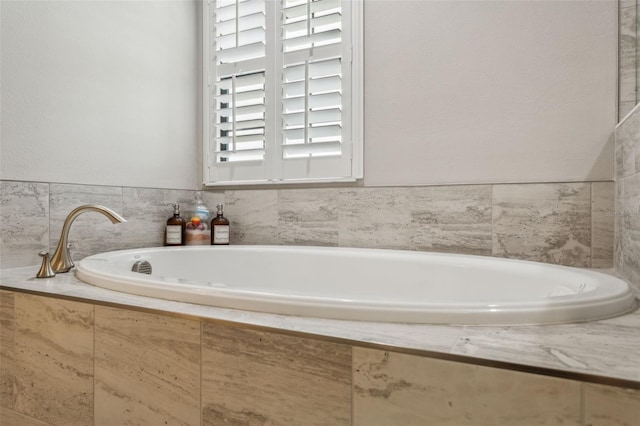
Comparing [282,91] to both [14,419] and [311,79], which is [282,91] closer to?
[311,79]

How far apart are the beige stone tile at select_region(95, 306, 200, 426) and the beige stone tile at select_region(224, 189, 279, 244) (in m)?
1.11

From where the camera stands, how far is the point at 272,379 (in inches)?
27.0

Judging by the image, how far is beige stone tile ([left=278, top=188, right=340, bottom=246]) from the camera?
182 cm

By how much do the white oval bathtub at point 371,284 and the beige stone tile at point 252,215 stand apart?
239 mm

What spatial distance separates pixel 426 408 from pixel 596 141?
1246 mm

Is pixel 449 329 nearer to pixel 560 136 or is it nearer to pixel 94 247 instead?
pixel 560 136

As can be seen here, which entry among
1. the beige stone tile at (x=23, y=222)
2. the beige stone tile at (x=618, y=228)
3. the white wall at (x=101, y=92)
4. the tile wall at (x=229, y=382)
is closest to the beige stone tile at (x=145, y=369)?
the tile wall at (x=229, y=382)

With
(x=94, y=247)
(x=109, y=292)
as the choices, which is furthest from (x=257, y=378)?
(x=94, y=247)

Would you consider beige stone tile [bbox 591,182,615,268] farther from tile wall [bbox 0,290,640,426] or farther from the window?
tile wall [bbox 0,290,640,426]

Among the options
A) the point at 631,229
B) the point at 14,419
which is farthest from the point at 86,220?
the point at 631,229

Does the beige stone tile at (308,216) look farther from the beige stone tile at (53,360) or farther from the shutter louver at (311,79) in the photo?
the beige stone tile at (53,360)

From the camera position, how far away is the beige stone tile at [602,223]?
137 centimetres

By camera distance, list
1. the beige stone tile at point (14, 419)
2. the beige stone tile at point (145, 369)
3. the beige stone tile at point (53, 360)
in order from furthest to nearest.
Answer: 1. the beige stone tile at point (14, 419)
2. the beige stone tile at point (53, 360)
3. the beige stone tile at point (145, 369)

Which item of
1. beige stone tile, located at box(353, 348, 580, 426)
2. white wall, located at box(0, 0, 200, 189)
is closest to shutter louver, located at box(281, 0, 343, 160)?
white wall, located at box(0, 0, 200, 189)
